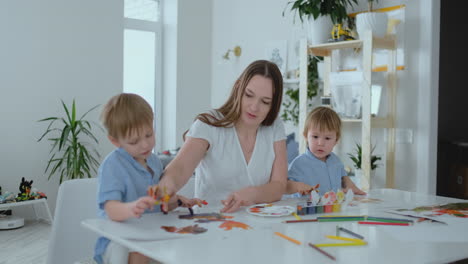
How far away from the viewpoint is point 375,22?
11.6ft

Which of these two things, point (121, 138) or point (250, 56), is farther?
point (250, 56)

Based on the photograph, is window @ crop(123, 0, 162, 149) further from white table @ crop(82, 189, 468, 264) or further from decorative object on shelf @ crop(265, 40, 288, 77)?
white table @ crop(82, 189, 468, 264)

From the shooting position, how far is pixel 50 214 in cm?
448

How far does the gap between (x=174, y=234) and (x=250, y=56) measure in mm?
4225

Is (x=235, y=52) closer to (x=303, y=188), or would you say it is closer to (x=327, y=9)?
(x=327, y=9)

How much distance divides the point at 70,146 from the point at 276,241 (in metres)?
3.84

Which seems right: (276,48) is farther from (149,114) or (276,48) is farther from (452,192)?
(149,114)

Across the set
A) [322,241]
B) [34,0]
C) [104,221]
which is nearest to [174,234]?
[104,221]

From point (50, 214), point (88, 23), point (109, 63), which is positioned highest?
point (88, 23)

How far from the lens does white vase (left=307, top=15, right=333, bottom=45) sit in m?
3.86

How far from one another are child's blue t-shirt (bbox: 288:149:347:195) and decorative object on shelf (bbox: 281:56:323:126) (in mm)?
2256

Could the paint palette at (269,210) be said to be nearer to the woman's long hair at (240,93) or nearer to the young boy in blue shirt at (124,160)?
the young boy in blue shirt at (124,160)

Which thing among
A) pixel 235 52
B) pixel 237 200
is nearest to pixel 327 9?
pixel 235 52

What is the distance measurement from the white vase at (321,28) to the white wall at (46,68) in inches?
90.3
